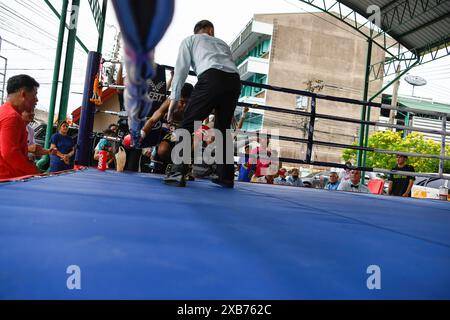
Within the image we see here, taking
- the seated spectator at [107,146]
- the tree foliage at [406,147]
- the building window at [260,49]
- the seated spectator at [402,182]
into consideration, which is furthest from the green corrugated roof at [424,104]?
the seated spectator at [107,146]

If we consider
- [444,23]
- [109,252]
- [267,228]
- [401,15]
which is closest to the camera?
[109,252]

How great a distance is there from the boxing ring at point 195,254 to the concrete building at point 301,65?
20.8 m

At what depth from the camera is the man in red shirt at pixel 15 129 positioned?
1782 millimetres

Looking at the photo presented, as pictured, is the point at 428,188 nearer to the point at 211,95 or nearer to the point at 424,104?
the point at 211,95

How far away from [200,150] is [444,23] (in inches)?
253

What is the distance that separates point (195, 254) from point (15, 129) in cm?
149

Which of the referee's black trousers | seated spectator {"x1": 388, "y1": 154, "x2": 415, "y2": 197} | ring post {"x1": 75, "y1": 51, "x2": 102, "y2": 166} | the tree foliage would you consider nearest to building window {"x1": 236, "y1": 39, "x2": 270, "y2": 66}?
the tree foliage

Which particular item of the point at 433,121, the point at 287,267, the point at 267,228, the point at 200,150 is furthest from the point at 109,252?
the point at 433,121

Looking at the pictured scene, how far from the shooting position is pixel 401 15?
7.68 m

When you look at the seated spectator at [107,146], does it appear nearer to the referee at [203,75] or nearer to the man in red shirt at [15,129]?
the referee at [203,75]

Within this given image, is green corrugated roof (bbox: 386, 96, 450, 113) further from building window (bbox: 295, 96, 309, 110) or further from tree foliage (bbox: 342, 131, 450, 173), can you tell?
building window (bbox: 295, 96, 309, 110)

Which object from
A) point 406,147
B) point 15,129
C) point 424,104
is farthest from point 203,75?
point 424,104

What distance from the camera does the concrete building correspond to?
22.6 m
